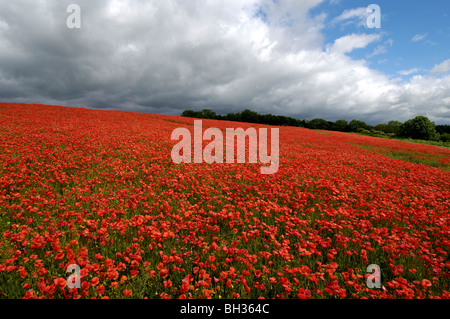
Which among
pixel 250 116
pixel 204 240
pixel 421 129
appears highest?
pixel 250 116

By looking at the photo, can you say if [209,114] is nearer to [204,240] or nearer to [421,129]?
[421,129]

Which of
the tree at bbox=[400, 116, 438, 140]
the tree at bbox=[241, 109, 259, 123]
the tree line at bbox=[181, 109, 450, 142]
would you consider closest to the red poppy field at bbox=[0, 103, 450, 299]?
the tree line at bbox=[181, 109, 450, 142]

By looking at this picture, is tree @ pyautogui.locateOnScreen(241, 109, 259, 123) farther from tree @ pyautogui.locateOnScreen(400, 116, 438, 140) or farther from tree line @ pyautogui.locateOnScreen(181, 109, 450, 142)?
tree @ pyautogui.locateOnScreen(400, 116, 438, 140)

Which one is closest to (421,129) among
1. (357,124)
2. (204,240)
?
(357,124)

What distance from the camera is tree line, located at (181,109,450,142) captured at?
198 ft

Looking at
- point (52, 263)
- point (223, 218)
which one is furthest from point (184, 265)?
point (52, 263)

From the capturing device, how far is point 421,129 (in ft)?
196

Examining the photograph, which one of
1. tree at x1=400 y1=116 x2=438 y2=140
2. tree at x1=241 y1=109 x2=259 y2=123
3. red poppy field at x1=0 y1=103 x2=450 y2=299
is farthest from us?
tree at x1=241 y1=109 x2=259 y2=123

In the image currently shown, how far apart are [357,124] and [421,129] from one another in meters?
60.9

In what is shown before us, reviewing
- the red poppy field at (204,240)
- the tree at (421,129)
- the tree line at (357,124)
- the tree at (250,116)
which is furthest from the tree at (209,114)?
the red poppy field at (204,240)

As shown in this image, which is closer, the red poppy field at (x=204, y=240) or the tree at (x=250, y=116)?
the red poppy field at (x=204, y=240)

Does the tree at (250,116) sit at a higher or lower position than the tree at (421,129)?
higher

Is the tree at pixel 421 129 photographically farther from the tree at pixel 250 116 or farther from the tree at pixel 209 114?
the tree at pixel 209 114

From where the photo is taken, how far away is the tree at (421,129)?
59.5m
